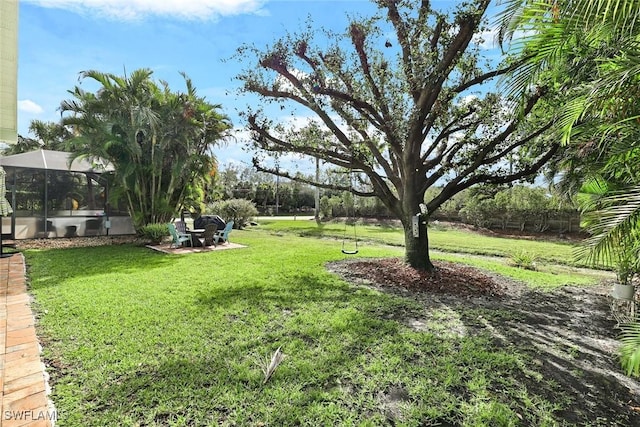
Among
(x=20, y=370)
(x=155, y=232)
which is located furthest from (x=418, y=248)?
(x=155, y=232)

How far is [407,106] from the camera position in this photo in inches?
286

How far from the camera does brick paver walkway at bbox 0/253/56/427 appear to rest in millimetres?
2456

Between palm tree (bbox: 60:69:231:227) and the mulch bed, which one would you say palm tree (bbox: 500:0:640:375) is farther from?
palm tree (bbox: 60:69:231:227)

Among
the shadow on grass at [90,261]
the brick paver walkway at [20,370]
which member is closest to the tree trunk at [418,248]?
the shadow on grass at [90,261]

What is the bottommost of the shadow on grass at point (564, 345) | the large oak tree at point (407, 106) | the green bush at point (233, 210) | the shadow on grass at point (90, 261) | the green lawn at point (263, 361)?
the shadow on grass at point (564, 345)

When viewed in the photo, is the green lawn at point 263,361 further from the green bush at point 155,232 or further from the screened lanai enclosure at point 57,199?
the screened lanai enclosure at point 57,199

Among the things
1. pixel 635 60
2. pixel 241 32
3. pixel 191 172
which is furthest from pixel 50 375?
pixel 191 172

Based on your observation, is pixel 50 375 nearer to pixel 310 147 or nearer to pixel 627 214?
pixel 627 214

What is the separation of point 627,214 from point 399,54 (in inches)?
259

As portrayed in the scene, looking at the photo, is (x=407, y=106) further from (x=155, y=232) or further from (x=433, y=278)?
(x=155, y=232)

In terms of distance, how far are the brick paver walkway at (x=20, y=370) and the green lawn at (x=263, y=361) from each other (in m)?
0.14

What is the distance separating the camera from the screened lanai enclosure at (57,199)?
460 inches

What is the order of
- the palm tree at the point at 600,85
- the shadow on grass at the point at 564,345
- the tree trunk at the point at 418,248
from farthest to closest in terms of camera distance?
1. the tree trunk at the point at 418,248
2. the shadow on grass at the point at 564,345
3. the palm tree at the point at 600,85

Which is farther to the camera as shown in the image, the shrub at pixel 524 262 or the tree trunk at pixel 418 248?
the shrub at pixel 524 262
